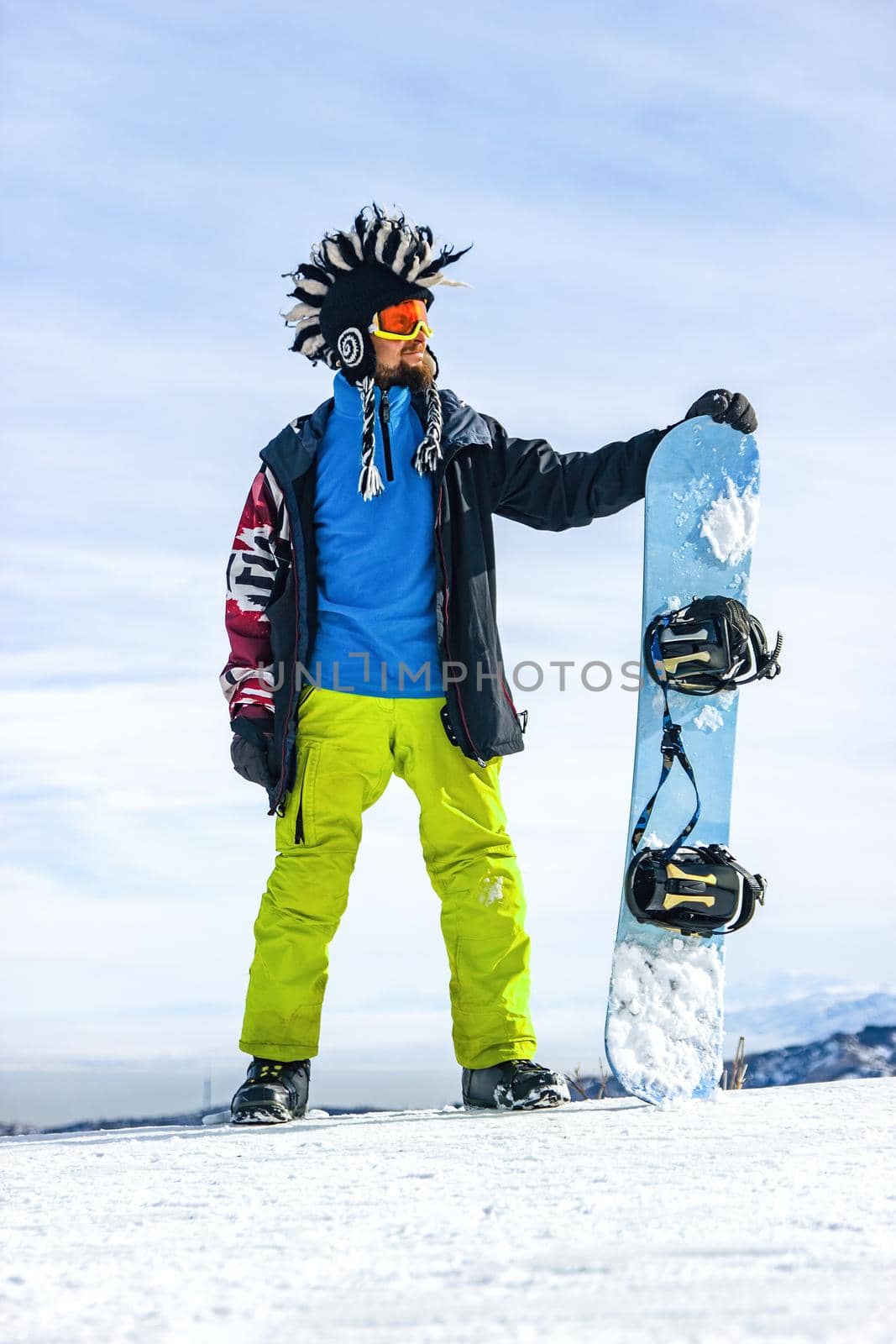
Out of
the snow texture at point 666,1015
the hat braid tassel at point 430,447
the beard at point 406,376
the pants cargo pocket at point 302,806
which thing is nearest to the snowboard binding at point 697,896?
the snow texture at point 666,1015

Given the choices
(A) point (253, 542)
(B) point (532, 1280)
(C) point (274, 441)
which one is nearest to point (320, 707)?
(A) point (253, 542)

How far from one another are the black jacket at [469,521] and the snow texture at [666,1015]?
0.69 m

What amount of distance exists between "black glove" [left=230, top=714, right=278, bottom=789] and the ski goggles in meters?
1.19

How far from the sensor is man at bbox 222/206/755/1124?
336 centimetres

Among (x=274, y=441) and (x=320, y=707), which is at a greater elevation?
(x=274, y=441)

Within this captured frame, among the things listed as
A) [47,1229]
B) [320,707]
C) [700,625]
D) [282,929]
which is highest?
[700,625]

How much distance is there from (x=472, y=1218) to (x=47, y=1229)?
663mm

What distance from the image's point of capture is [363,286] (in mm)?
3729

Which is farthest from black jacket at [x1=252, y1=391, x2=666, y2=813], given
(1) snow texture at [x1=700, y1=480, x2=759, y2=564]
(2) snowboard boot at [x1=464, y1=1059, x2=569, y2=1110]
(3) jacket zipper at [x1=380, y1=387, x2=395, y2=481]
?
(2) snowboard boot at [x1=464, y1=1059, x2=569, y2=1110]

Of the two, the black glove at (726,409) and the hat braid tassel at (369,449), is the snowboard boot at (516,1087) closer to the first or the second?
the hat braid tassel at (369,449)

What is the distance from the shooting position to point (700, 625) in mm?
3385

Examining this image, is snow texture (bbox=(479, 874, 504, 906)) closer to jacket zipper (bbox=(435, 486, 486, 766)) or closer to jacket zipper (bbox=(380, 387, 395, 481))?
Answer: jacket zipper (bbox=(435, 486, 486, 766))

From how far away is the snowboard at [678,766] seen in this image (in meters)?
3.32

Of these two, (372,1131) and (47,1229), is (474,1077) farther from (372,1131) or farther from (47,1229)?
(47,1229)
